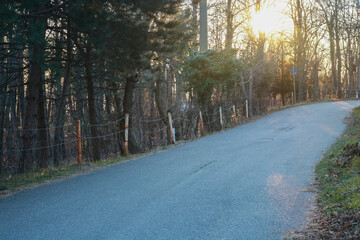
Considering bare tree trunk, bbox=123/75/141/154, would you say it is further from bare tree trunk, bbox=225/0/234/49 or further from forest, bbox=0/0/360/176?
bare tree trunk, bbox=225/0/234/49

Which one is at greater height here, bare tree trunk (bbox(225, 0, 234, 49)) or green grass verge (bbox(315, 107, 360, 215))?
bare tree trunk (bbox(225, 0, 234, 49))

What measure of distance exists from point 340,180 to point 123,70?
28.0 ft

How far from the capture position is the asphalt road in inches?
202

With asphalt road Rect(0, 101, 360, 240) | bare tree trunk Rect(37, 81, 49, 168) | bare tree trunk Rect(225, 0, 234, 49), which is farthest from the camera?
bare tree trunk Rect(225, 0, 234, 49)

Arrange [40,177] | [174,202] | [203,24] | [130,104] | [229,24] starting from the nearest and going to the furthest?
1. [174,202]
2. [40,177]
3. [130,104]
4. [203,24]
5. [229,24]

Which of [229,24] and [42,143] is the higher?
[229,24]

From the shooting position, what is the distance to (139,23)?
12250mm

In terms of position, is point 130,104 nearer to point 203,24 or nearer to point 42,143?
point 42,143

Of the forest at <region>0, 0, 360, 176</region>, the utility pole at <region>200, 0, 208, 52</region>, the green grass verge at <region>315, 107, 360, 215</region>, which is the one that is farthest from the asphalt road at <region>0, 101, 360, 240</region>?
the utility pole at <region>200, 0, 208, 52</region>

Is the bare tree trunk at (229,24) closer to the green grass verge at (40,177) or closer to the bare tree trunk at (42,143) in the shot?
the bare tree trunk at (42,143)

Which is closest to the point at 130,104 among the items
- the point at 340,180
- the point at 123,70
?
the point at 123,70

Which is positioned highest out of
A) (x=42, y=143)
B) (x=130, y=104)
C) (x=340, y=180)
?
(x=130, y=104)

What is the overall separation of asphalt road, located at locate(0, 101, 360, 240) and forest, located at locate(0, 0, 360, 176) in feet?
11.4

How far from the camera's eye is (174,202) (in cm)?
652
